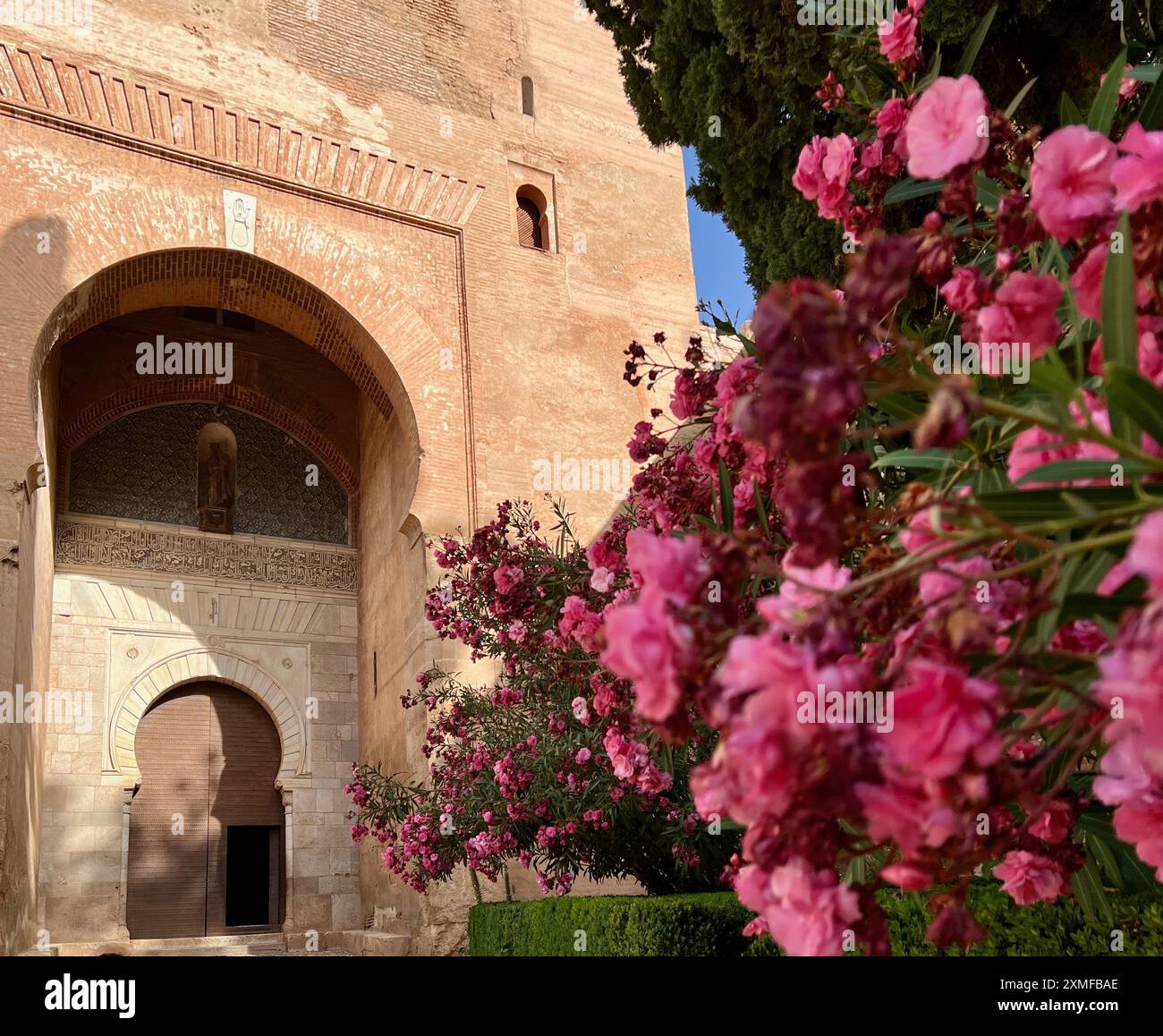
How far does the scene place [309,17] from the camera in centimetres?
1023

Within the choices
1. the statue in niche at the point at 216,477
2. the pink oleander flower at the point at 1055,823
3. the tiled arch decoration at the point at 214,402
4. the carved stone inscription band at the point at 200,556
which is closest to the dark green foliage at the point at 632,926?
the pink oleander flower at the point at 1055,823

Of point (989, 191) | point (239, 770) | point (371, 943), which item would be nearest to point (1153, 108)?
point (989, 191)

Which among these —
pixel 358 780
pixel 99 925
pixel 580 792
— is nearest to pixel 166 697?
pixel 99 925

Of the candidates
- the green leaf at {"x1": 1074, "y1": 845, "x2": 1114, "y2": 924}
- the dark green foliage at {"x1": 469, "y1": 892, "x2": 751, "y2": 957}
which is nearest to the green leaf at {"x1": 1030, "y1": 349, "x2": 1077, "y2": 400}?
the green leaf at {"x1": 1074, "y1": 845, "x2": 1114, "y2": 924}

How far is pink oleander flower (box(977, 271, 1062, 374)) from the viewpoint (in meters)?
1.17

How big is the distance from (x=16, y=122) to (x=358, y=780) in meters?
5.85

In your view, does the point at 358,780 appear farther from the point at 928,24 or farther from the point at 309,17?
the point at 309,17

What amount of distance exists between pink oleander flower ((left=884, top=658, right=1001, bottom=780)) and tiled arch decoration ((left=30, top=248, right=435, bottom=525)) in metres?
8.52

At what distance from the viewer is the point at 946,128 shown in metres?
1.27

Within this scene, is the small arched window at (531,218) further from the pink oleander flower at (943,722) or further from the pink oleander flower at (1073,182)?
the pink oleander flower at (943,722)

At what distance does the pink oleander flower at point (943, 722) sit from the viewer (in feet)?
2.68

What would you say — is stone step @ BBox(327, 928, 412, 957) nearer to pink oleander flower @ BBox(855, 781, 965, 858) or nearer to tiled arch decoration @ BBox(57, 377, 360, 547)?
tiled arch decoration @ BBox(57, 377, 360, 547)
